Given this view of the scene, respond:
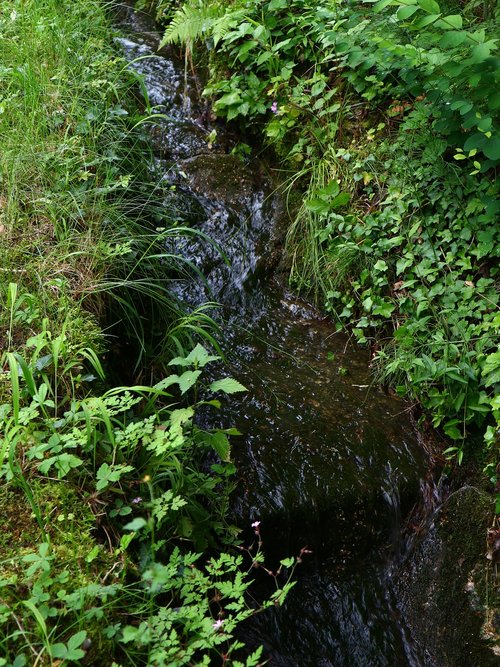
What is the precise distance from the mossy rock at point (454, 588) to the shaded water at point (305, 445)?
3.5 inches

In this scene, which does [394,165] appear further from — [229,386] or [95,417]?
[95,417]

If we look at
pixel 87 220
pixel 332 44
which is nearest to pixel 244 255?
pixel 87 220

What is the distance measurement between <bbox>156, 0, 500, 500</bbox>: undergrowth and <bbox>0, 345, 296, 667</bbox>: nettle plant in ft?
4.16

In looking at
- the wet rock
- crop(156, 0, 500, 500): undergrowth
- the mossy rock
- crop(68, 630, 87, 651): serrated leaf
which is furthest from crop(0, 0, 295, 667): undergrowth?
crop(156, 0, 500, 500): undergrowth

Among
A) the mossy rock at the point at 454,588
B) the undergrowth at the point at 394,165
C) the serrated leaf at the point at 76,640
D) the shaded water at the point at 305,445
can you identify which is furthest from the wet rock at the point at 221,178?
the serrated leaf at the point at 76,640

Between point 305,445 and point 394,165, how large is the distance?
1793 millimetres

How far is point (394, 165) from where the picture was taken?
356 cm

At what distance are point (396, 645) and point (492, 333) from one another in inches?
60.4

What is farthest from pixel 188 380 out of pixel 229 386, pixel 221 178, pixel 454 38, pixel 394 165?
pixel 221 178

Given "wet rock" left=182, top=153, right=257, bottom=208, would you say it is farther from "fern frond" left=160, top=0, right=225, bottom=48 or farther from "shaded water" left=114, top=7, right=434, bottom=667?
"fern frond" left=160, top=0, right=225, bottom=48

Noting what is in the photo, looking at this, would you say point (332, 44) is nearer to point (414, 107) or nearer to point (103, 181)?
point (414, 107)

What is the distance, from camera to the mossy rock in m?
2.48

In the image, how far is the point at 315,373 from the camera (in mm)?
3434

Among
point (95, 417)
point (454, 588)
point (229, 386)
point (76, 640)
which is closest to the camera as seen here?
point (76, 640)
